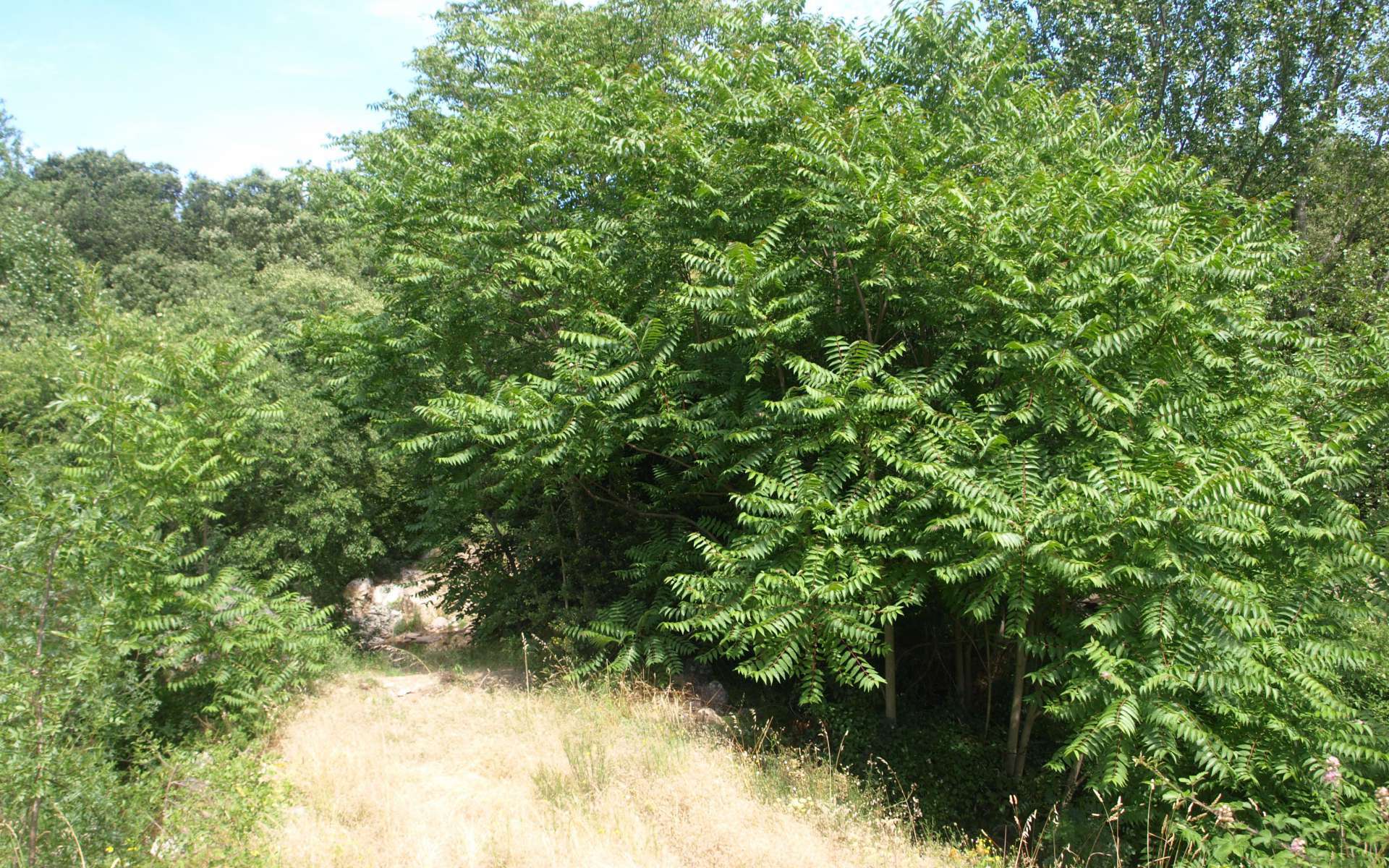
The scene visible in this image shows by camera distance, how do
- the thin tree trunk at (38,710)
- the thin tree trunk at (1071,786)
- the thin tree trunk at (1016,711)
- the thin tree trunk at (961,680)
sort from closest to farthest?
the thin tree trunk at (38,710), the thin tree trunk at (1071,786), the thin tree trunk at (1016,711), the thin tree trunk at (961,680)

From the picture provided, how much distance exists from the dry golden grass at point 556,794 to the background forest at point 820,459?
835mm

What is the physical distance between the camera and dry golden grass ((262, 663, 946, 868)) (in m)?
5.43

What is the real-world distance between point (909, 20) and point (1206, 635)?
23.4 ft

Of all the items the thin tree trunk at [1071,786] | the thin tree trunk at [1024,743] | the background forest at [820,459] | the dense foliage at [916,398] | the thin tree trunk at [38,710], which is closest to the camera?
the thin tree trunk at [38,710]

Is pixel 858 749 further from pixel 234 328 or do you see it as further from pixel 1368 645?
Result: pixel 234 328

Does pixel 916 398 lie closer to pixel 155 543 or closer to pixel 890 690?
pixel 890 690

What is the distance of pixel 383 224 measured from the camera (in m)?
11.5

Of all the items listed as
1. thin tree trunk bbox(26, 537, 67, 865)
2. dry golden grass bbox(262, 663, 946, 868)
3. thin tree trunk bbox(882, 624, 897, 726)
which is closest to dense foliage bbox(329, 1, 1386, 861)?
thin tree trunk bbox(882, 624, 897, 726)

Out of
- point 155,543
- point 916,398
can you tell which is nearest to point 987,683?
point 916,398

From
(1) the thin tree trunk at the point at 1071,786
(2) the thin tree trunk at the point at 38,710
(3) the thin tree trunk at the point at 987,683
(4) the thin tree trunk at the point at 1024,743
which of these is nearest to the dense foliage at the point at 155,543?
(2) the thin tree trunk at the point at 38,710

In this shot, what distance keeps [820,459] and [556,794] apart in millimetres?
3374

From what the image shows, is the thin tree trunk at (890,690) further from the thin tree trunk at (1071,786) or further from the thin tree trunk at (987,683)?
the thin tree trunk at (1071,786)

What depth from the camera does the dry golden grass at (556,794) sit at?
5.43 meters

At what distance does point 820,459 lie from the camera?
22.9ft
